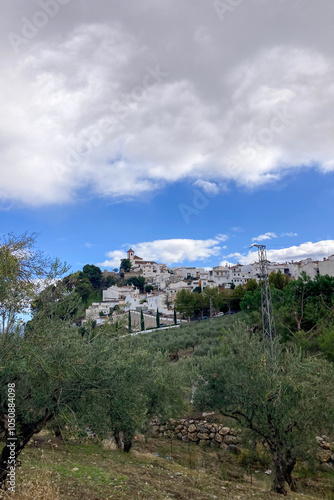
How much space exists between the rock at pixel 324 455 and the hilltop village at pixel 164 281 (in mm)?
37879

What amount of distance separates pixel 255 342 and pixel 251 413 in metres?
2.83

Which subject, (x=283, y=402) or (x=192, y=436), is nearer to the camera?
(x=283, y=402)

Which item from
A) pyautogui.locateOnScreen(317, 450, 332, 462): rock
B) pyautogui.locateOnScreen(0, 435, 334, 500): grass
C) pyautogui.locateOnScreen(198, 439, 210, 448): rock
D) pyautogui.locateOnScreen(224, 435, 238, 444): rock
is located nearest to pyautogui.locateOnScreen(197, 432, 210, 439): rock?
pyautogui.locateOnScreen(198, 439, 210, 448): rock

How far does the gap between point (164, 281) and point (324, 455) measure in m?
113

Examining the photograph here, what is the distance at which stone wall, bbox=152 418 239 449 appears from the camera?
18453mm

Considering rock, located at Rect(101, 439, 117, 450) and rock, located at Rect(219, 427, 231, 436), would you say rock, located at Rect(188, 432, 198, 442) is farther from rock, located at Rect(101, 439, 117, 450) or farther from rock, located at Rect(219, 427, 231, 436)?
rock, located at Rect(101, 439, 117, 450)

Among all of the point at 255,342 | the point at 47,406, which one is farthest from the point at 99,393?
the point at 255,342

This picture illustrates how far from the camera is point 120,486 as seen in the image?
9039mm

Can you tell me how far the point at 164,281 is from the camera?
128m

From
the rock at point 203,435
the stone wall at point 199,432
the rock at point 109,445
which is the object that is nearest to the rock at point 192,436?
the stone wall at point 199,432

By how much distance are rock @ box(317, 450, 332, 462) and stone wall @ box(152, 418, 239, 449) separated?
4.39 meters

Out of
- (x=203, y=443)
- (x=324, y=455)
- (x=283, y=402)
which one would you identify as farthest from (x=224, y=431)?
(x=283, y=402)

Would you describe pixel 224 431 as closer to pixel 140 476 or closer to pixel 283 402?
pixel 140 476

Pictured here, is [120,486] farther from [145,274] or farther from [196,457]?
[145,274]
